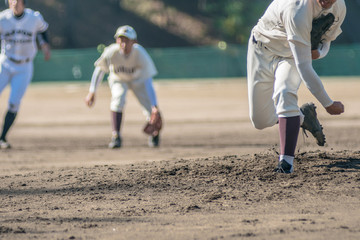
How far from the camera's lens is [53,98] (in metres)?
21.0

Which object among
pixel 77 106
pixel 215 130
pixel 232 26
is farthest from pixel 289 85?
pixel 232 26

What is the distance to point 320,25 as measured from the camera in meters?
4.90

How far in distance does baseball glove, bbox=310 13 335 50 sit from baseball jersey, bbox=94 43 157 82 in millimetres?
4546

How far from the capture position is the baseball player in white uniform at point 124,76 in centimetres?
924

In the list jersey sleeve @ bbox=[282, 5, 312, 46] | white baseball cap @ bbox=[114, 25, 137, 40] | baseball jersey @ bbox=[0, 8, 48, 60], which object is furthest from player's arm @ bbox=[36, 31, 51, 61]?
jersey sleeve @ bbox=[282, 5, 312, 46]

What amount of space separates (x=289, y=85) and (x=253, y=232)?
5.33 ft

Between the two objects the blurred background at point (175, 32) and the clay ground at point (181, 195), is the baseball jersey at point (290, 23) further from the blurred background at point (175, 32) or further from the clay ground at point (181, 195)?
the blurred background at point (175, 32)

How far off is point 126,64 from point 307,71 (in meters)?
4.88

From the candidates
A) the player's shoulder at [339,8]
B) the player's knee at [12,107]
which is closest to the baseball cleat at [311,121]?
the player's shoulder at [339,8]

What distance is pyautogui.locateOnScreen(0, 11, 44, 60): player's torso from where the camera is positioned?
354 inches

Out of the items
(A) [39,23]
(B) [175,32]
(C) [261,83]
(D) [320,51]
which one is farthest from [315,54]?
(B) [175,32]

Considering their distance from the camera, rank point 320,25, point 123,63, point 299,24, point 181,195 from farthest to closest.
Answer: point 123,63
point 320,25
point 181,195
point 299,24

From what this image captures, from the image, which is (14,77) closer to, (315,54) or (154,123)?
(154,123)

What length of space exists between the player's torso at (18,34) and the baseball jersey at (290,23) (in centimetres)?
479
